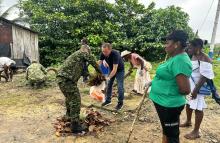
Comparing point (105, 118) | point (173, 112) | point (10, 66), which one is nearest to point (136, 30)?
point (10, 66)

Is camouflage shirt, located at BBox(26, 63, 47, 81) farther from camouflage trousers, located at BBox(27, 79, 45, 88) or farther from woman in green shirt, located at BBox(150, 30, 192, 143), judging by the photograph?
woman in green shirt, located at BBox(150, 30, 192, 143)

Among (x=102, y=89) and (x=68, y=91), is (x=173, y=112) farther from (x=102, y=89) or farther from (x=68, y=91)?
(x=102, y=89)

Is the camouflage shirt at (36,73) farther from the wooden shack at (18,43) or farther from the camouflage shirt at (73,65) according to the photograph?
the wooden shack at (18,43)

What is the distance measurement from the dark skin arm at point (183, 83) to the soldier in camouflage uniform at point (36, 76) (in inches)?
295

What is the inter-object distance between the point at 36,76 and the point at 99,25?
29.0 feet

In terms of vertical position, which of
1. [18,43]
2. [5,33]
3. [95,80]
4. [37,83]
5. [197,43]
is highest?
[5,33]

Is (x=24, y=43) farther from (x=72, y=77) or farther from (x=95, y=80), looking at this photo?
(x=72, y=77)

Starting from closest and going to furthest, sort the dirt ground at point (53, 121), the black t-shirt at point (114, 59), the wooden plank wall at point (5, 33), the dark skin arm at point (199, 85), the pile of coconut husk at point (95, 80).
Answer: the dark skin arm at point (199, 85), the dirt ground at point (53, 121), the black t-shirt at point (114, 59), the pile of coconut husk at point (95, 80), the wooden plank wall at point (5, 33)

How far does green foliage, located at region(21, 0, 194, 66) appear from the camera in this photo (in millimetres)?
18625

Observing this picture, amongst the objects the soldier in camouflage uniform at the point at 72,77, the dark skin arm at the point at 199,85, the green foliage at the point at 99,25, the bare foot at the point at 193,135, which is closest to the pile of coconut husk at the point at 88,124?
the soldier in camouflage uniform at the point at 72,77

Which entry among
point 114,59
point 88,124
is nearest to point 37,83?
point 114,59

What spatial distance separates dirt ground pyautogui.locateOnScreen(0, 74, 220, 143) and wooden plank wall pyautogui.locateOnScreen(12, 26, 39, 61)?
7167mm

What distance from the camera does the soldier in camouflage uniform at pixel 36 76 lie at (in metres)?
10.4

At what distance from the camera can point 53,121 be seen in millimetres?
6789
